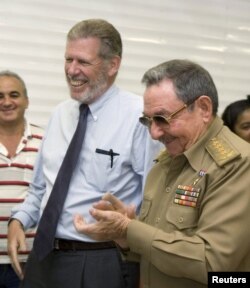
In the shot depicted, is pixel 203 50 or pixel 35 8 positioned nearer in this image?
pixel 35 8

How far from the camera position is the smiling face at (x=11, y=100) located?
251 cm

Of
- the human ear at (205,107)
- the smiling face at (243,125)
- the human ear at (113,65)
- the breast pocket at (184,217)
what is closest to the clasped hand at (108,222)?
the breast pocket at (184,217)

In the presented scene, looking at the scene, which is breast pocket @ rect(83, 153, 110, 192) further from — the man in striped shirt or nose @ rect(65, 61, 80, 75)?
the man in striped shirt

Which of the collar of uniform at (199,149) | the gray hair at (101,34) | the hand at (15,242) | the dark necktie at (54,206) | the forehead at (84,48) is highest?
the gray hair at (101,34)

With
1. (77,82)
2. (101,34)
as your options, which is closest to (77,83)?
(77,82)

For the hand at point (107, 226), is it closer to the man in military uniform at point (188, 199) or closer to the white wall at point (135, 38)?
the man in military uniform at point (188, 199)

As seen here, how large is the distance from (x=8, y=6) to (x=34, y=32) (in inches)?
8.8

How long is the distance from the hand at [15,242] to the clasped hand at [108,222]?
1.77ft

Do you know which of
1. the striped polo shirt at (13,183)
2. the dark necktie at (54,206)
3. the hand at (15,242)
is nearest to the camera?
the dark necktie at (54,206)

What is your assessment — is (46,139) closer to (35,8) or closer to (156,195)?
(156,195)

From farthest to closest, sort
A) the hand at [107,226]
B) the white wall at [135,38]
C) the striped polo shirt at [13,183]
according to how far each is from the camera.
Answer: the white wall at [135,38] < the striped polo shirt at [13,183] < the hand at [107,226]

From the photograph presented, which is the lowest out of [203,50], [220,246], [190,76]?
[220,246]

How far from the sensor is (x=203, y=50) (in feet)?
10.7

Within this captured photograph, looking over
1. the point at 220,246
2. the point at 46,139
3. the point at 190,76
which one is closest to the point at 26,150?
the point at 46,139
